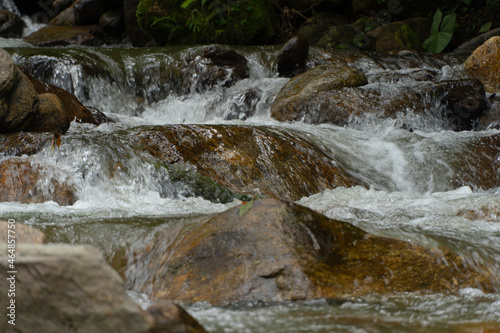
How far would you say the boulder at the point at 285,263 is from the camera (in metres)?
2.50

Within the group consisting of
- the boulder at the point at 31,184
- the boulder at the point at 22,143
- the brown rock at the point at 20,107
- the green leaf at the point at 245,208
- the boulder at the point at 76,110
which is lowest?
the boulder at the point at 76,110

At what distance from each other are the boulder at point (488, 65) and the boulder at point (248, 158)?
4905 millimetres

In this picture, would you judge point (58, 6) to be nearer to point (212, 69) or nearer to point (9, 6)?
point (9, 6)

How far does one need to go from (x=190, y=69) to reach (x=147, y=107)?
1217 mm

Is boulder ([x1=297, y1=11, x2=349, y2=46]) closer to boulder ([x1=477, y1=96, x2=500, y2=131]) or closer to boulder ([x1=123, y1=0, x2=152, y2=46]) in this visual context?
boulder ([x1=123, y1=0, x2=152, y2=46])

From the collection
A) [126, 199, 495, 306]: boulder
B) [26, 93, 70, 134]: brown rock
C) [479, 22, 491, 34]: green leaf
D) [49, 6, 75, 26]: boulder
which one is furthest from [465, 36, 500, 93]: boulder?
[49, 6, 75, 26]: boulder

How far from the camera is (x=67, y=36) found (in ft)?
50.6

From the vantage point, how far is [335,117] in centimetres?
803

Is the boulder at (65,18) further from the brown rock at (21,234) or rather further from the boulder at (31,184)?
the brown rock at (21,234)

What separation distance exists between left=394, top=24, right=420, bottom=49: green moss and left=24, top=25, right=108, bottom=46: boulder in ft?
28.6

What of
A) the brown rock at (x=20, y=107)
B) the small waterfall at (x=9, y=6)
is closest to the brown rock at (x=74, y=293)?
the brown rock at (x=20, y=107)

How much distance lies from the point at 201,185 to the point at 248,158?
773mm

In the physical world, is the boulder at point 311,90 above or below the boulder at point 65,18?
above

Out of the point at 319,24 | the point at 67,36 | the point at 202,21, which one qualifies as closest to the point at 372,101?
the point at 202,21
